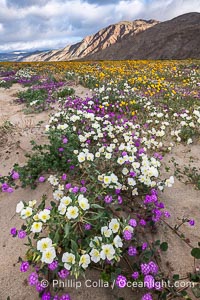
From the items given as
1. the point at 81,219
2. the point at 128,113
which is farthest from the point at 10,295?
the point at 128,113

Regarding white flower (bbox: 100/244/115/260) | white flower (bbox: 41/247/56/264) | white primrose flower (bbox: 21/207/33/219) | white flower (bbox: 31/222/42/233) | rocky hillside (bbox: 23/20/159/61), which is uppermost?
rocky hillside (bbox: 23/20/159/61)

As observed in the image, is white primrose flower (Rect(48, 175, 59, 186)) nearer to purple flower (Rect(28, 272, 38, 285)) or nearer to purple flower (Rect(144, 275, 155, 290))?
purple flower (Rect(28, 272, 38, 285))

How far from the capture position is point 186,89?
358 inches

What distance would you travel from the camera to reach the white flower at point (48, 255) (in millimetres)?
1856

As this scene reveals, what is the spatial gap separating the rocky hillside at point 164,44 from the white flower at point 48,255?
61114 millimetres

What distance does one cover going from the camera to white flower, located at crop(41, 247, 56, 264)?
186 cm

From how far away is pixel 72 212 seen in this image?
6.73 feet

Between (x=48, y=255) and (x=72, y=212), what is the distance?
422 millimetres

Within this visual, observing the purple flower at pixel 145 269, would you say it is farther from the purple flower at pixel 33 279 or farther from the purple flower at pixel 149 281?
the purple flower at pixel 33 279

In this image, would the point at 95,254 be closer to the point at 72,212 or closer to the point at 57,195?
the point at 72,212

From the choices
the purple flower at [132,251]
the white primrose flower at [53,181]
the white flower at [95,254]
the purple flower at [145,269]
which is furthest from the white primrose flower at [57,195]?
the purple flower at [145,269]

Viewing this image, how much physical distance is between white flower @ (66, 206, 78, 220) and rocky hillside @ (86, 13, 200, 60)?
6077 cm

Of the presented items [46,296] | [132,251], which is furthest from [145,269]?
[46,296]

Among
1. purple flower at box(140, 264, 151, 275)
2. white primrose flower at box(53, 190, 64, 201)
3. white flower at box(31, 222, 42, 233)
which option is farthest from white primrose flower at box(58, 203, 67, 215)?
purple flower at box(140, 264, 151, 275)
